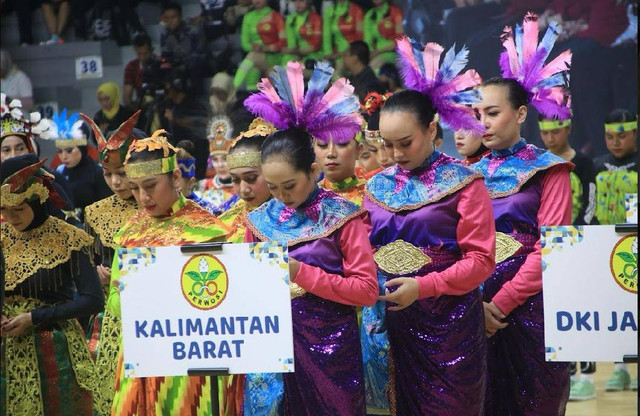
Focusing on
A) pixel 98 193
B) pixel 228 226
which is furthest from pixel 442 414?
pixel 98 193

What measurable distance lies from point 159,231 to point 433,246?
1300 millimetres

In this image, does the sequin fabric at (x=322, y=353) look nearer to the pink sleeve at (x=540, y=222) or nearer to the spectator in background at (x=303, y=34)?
the pink sleeve at (x=540, y=222)

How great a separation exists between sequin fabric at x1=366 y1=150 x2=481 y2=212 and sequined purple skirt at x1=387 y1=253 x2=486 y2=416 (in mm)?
215

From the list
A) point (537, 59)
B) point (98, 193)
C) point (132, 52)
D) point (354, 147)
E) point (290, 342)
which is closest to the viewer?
point (290, 342)

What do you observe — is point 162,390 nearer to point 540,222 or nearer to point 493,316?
point 493,316

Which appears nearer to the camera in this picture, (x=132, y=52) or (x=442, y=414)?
(x=442, y=414)

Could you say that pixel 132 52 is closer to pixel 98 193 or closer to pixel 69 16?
pixel 69 16

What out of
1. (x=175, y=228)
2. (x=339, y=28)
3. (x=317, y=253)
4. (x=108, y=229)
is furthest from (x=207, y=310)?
(x=339, y=28)

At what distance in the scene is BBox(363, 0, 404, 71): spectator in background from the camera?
10.8m

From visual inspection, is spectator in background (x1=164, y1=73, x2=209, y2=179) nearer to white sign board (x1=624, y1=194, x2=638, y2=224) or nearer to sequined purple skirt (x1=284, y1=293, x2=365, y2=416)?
white sign board (x1=624, y1=194, x2=638, y2=224)

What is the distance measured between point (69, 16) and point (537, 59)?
30.4 feet

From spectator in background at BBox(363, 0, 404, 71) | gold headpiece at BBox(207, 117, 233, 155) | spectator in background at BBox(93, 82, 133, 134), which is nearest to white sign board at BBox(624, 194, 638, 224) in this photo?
gold headpiece at BBox(207, 117, 233, 155)

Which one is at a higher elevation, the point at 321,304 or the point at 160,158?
the point at 160,158

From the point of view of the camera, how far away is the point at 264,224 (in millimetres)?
3609
